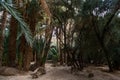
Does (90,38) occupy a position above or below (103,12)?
below

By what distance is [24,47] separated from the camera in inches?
584

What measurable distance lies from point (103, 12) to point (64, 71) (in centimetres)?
370

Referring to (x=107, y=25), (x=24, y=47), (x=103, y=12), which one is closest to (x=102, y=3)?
(x=103, y=12)

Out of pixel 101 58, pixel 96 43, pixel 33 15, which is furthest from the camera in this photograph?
pixel 101 58

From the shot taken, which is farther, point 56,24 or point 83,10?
point 56,24

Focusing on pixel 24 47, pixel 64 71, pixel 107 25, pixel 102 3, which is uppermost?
pixel 102 3

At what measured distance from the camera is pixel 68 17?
14703mm

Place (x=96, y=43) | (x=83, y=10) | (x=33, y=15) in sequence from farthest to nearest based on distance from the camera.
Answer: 1. (x=96, y=43)
2. (x=33, y=15)
3. (x=83, y=10)

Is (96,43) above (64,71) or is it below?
above

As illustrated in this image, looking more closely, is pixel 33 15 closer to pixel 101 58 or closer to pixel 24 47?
pixel 24 47

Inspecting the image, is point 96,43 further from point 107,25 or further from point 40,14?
point 40,14

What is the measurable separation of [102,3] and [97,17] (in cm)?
90

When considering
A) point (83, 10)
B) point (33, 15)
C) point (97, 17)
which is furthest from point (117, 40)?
point (33, 15)

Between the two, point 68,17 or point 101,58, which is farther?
point 101,58
